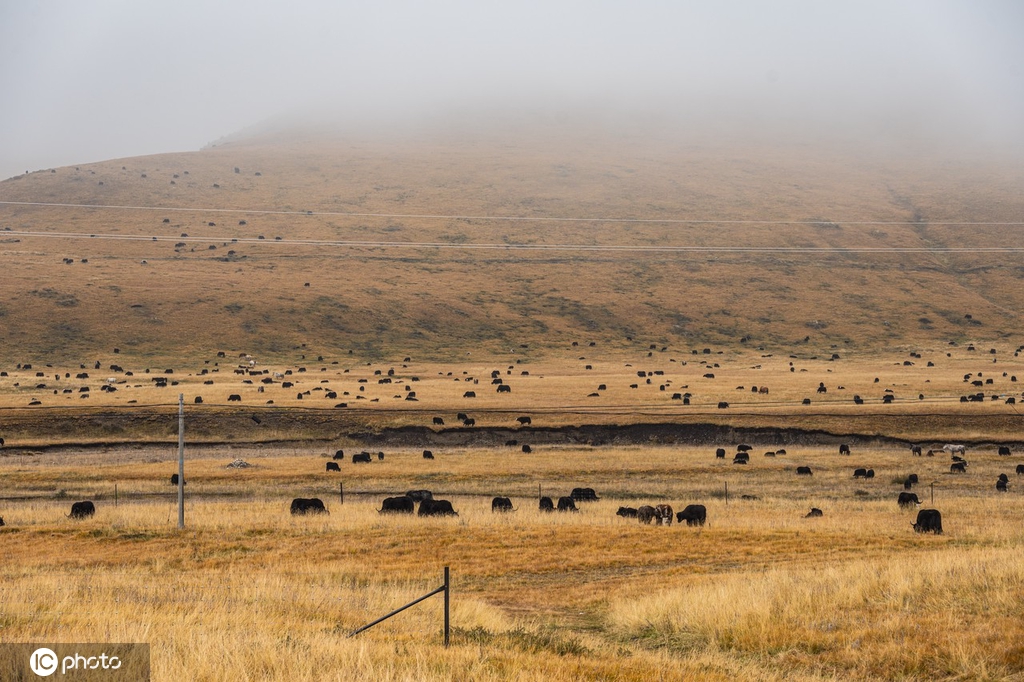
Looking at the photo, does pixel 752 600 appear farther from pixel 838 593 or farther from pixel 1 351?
pixel 1 351

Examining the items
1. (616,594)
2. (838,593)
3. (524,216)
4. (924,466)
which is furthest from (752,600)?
(524,216)

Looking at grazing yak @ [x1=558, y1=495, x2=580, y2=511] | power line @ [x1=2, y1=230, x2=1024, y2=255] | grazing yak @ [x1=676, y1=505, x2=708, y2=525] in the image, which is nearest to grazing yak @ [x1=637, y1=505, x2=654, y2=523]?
grazing yak @ [x1=676, y1=505, x2=708, y2=525]

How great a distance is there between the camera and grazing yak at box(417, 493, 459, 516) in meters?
33.5

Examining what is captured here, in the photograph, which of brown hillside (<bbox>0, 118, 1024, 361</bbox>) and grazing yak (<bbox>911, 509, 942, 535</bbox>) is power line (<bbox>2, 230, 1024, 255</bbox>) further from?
grazing yak (<bbox>911, 509, 942, 535</bbox>)

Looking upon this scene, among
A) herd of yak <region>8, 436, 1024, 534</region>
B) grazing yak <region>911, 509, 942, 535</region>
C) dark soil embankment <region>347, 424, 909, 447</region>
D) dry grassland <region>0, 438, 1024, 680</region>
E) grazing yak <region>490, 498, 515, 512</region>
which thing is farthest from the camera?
dark soil embankment <region>347, 424, 909, 447</region>

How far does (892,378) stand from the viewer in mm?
85688

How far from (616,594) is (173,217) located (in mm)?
161957

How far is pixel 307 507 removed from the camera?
3441 cm

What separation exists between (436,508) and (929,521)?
660 inches

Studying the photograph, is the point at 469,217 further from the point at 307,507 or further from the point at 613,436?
the point at 307,507
